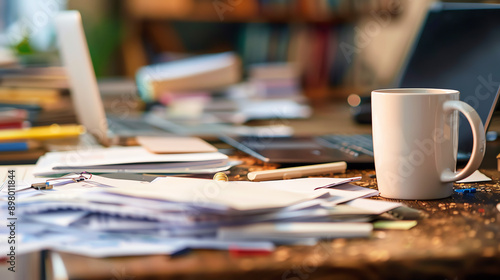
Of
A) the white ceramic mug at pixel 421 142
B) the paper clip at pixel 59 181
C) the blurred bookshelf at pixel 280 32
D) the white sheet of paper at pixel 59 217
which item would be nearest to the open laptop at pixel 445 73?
the white ceramic mug at pixel 421 142

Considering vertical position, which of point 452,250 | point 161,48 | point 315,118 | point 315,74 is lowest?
point 452,250

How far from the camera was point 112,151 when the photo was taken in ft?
3.08

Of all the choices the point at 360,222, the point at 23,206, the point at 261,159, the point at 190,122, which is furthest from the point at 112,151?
the point at 190,122

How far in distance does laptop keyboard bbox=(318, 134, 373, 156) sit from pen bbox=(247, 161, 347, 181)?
0.10 meters

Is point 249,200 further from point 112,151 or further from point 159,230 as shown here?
point 112,151

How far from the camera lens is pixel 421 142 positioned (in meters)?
0.64

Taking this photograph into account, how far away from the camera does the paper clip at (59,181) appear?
0.68 metres

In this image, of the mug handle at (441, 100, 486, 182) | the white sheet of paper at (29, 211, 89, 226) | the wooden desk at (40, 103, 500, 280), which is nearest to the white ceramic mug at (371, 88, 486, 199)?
the mug handle at (441, 100, 486, 182)

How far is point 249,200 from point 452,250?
0.18 m

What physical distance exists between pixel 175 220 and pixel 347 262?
155 millimetres

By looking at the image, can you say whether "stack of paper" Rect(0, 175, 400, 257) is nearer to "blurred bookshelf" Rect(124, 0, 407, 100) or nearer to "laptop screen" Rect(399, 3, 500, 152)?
"laptop screen" Rect(399, 3, 500, 152)

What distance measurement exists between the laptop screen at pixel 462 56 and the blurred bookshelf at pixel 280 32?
2071 mm

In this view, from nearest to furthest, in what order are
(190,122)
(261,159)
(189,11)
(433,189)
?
(433,189), (261,159), (190,122), (189,11)

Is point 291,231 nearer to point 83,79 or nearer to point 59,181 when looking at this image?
point 59,181
